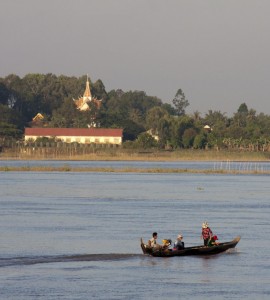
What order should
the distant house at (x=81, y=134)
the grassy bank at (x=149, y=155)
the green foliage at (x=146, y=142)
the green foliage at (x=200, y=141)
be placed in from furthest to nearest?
the distant house at (x=81, y=134), the green foliage at (x=200, y=141), the green foliage at (x=146, y=142), the grassy bank at (x=149, y=155)

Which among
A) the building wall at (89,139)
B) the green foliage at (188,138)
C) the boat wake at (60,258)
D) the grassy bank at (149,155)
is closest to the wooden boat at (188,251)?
the boat wake at (60,258)

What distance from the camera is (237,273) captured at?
36.1 meters

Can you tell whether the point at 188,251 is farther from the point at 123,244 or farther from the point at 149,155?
the point at 149,155

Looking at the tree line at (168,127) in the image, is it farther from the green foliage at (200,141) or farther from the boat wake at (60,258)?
the boat wake at (60,258)

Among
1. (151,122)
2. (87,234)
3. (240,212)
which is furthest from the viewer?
(151,122)

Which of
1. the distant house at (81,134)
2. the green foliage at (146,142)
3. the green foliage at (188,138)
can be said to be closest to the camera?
the green foliage at (146,142)

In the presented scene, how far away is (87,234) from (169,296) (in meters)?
16.2

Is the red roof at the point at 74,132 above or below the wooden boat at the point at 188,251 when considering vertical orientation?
above

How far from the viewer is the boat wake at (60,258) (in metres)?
37.6

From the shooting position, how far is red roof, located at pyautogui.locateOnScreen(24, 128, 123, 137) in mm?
175250

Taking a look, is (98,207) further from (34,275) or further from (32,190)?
(34,275)

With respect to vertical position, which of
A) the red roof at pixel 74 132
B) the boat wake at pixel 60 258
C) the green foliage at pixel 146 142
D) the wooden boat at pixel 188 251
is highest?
the red roof at pixel 74 132

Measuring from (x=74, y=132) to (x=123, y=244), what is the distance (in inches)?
5302

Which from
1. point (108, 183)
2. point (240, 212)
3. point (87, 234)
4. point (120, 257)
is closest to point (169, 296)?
point (120, 257)
